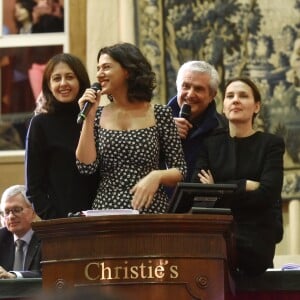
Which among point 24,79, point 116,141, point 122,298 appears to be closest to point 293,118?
point 24,79

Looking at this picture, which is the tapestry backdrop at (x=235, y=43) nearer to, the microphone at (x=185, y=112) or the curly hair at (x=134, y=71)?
the microphone at (x=185, y=112)

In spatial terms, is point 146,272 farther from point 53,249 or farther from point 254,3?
point 254,3

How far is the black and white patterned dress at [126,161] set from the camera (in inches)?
165

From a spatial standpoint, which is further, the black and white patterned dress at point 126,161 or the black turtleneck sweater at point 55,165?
the black turtleneck sweater at point 55,165

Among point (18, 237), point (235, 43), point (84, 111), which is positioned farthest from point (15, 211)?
point (235, 43)

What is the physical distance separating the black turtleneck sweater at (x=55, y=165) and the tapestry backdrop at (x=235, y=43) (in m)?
3.45

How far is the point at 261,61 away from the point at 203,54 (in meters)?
0.45

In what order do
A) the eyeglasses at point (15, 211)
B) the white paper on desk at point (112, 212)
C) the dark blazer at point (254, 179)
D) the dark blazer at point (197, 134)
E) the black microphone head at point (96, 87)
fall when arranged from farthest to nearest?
1. the eyeglasses at point (15, 211)
2. the dark blazer at point (197, 134)
3. the dark blazer at point (254, 179)
4. the black microphone head at point (96, 87)
5. the white paper on desk at point (112, 212)

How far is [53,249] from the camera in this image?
3895 millimetres

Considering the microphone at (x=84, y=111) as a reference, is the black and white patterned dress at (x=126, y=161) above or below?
below

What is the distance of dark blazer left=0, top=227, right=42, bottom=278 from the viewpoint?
5262 millimetres

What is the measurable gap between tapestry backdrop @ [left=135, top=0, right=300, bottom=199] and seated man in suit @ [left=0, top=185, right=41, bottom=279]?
2.22 meters

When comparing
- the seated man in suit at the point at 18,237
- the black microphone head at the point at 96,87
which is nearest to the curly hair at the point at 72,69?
the black microphone head at the point at 96,87

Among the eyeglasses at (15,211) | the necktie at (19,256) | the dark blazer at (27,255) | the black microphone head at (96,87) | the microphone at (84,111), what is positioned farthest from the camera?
the eyeglasses at (15,211)
